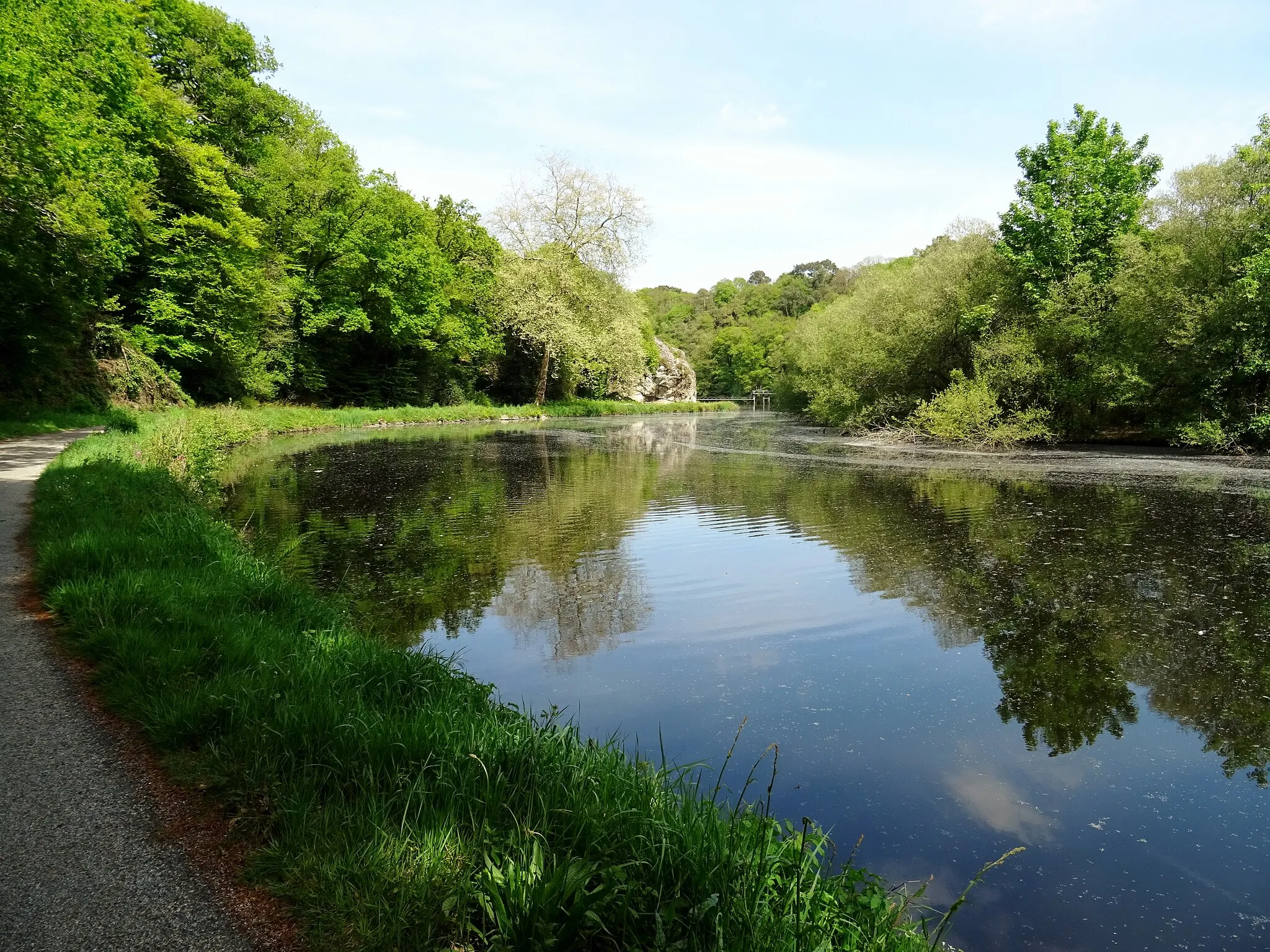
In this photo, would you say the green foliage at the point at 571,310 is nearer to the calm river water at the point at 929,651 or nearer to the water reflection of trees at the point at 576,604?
the calm river water at the point at 929,651

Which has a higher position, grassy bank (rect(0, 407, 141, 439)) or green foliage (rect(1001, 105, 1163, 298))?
green foliage (rect(1001, 105, 1163, 298))

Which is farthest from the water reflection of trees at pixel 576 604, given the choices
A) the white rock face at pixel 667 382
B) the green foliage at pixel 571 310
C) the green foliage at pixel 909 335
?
the white rock face at pixel 667 382

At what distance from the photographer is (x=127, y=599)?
206 inches

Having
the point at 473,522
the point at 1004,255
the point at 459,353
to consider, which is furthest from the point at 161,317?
the point at 1004,255

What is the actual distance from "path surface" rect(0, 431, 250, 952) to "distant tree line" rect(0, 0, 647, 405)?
15.5 m

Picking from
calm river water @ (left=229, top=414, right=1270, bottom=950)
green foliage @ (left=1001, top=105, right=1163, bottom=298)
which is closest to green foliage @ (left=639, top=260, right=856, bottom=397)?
green foliage @ (left=1001, top=105, right=1163, bottom=298)

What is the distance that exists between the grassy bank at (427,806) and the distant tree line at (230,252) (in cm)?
1519

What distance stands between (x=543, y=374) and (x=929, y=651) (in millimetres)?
44656

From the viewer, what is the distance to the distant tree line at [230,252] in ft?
54.1

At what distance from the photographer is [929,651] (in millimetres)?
6566

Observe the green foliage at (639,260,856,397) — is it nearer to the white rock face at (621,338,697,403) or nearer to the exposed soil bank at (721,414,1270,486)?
the white rock face at (621,338,697,403)

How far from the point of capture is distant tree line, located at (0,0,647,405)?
54.1ft

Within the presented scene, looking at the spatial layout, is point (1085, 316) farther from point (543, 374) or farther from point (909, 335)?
point (543, 374)

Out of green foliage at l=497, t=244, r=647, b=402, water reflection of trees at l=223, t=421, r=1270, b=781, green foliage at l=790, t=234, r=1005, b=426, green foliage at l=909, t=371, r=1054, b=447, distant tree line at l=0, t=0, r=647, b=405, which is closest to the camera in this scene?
water reflection of trees at l=223, t=421, r=1270, b=781
